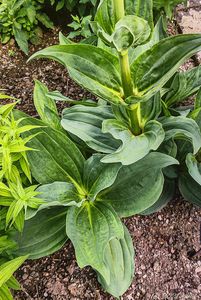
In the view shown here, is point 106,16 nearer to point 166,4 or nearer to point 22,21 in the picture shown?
point 166,4

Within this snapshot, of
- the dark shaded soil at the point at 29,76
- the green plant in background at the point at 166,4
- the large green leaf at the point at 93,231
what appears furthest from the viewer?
the dark shaded soil at the point at 29,76

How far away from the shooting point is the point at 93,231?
1.92m

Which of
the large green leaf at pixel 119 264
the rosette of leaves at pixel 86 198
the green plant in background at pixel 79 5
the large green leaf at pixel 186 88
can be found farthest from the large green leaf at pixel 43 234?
the green plant in background at pixel 79 5

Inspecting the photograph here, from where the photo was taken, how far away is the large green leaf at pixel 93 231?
1807mm

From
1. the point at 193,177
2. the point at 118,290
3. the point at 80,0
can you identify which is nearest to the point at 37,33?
the point at 80,0

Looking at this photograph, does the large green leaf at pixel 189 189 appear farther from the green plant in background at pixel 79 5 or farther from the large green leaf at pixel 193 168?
the green plant in background at pixel 79 5

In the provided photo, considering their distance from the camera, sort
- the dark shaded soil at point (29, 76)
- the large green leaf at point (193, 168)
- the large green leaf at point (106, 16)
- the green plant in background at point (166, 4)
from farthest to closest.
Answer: the dark shaded soil at point (29, 76) < the green plant in background at point (166, 4) < the large green leaf at point (193, 168) < the large green leaf at point (106, 16)

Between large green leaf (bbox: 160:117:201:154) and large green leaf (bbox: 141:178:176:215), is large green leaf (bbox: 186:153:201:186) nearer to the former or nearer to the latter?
large green leaf (bbox: 160:117:201:154)

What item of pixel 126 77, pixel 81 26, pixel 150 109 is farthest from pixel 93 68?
pixel 81 26

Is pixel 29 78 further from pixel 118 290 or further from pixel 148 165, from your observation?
pixel 118 290

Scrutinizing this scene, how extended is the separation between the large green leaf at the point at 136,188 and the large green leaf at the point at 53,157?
163mm

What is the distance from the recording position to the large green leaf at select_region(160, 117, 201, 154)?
6.06 feet

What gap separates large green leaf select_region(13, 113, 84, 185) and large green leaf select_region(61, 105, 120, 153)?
59 mm

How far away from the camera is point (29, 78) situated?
8.88ft
